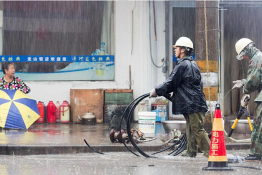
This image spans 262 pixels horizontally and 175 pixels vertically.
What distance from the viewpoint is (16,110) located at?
38.3 feet

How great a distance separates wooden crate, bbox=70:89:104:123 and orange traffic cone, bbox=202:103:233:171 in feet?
23.1

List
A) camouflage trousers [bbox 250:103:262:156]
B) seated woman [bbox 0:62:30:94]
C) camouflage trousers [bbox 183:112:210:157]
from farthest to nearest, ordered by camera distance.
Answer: seated woman [bbox 0:62:30:94], camouflage trousers [bbox 250:103:262:156], camouflage trousers [bbox 183:112:210:157]

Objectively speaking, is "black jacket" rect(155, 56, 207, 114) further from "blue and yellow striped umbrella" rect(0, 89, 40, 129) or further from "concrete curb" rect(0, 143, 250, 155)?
"blue and yellow striped umbrella" rect(0, 89, 40, 129)

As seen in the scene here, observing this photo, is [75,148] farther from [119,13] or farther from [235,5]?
[235,5]

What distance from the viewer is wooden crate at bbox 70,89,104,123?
1443cm

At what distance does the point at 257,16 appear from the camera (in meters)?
15.5

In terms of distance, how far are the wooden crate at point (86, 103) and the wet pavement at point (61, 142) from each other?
6.36 feet

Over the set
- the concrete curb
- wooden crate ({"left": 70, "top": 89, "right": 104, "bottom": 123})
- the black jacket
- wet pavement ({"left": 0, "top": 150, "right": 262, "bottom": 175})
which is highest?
the black jacket

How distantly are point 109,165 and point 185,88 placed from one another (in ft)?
5.62

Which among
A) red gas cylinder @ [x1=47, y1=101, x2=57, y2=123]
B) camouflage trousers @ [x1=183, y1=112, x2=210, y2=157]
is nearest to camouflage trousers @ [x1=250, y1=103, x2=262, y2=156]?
camouflage trousers @ [x1=183, y1=112, x2=210, y2=157]

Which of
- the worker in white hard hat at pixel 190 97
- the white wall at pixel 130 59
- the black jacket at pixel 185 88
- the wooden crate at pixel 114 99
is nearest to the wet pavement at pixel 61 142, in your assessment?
the worker in white hard hat at pixel 190 97

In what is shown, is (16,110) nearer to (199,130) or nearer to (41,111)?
(41,111)

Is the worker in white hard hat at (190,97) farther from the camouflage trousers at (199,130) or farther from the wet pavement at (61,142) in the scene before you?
the wet pavement at (61,142)

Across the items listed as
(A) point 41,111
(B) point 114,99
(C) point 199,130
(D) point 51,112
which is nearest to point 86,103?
(B) point 114,99
